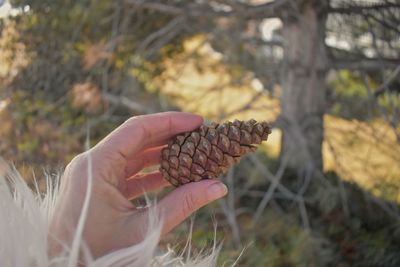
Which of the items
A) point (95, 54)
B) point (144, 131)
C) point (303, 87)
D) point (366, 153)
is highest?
point (95, 54)

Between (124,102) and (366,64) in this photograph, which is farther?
(124,102)

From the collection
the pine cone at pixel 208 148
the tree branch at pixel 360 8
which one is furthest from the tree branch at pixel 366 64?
the pine cone at pixel 208 148

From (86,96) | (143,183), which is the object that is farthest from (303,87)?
(143,183)

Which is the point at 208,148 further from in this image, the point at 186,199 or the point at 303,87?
the point at 303,87

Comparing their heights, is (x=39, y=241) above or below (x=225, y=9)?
below

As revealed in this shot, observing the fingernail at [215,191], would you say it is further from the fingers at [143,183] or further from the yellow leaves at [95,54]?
the yellow leaves at [95,54]

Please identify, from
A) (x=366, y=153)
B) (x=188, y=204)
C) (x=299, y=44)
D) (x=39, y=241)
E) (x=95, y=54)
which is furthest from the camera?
(x=95, y=54)

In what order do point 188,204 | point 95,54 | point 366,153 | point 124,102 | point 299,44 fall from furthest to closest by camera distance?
1. point 124,102
2. point 95,54
3. point 299,44
4. point 366,153
5. point 188,204

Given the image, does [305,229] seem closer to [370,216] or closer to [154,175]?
[370,216]
